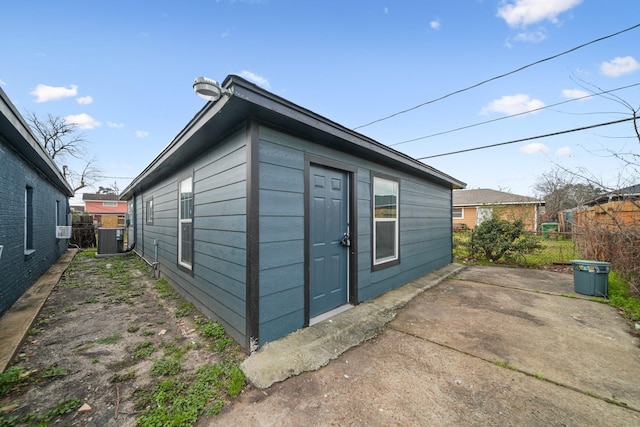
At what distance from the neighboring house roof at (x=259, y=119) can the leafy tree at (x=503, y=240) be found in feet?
15.9

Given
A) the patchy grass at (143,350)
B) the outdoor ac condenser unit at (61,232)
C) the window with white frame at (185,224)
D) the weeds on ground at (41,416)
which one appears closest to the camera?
the weeds on ground at (41,416)

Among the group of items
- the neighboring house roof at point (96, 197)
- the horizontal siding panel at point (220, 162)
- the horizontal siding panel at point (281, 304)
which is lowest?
the horizontal siding panel at point (281, 304)

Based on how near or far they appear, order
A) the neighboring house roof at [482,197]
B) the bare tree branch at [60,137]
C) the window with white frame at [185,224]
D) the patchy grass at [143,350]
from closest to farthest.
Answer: the patchy grass at [143,350] → the window with white frame at [185,224] → the neighboring house roof at [482,197] → the bare tree branch at [60,137]

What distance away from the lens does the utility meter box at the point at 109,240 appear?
8.81 metres

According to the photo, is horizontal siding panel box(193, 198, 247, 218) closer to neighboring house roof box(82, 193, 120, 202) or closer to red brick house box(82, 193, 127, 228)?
red brick house box(82, 193, 127, 228)

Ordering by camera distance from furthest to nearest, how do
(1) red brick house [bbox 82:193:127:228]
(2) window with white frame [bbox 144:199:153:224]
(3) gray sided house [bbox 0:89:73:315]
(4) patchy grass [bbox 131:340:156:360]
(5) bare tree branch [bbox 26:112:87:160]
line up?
1. (1) red brick house [bbox 82:193:127:228]
2. (5) bare tree branch [bbox 26:112:87:160]
3. (2) window with white frame [bbox 144:199:153:224]
4. (3) gray sided house [bbox 0:89:73:315]
5. (4) patchy grass [bbox 131:340:156:360]

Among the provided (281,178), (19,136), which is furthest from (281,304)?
(19,136)

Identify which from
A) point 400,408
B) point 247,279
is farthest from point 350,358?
point 247,279

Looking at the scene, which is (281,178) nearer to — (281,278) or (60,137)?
(281,278)

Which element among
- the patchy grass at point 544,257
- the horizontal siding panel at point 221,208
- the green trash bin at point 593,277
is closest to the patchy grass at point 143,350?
the horizontal siding panel at point 221,208

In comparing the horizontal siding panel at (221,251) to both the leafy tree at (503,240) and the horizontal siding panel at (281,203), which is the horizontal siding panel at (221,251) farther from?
the leafy tree at (503,240)

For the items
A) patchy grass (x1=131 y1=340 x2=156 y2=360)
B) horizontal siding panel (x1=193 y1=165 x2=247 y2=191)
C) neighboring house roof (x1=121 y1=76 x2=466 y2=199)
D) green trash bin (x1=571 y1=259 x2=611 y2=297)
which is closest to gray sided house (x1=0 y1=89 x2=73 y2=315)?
patchy grass (x1=131 y1=340 x2=156 y2=360)

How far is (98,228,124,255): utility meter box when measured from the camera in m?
8.81

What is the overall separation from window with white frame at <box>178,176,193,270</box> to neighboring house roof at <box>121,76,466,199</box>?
48 centimetres
